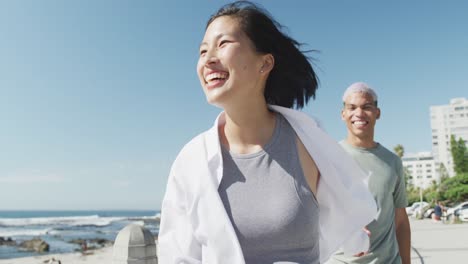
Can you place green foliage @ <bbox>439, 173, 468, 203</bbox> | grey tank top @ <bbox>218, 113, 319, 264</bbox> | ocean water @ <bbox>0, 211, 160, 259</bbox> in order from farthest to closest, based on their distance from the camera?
green foliage @ <bbox>439, 173, 468, 203</bbox> → ocean water @ <bbox>0, 211, 160, 259</bbox> → grey tank top @ <bbox>218, 113, 319, 264</bbox>

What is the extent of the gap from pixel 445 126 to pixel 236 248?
123819 mm

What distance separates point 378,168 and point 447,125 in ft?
401

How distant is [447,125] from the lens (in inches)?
4277

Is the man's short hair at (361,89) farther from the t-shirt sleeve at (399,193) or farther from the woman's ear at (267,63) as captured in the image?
the woman's ear at (267,63)

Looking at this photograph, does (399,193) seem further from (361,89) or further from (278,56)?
(278,56)

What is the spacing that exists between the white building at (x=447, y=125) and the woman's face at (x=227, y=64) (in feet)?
396

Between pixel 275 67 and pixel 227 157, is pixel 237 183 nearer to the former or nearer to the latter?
pixel 227 157

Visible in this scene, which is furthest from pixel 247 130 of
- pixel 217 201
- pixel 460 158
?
pixel 460 158

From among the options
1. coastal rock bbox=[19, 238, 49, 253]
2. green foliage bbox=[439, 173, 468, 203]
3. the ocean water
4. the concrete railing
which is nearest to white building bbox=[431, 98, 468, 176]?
green foliage bbox=[439, 173, 468, 203]

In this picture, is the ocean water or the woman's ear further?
the ocean water

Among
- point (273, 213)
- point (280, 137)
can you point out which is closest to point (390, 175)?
point (280, 137)

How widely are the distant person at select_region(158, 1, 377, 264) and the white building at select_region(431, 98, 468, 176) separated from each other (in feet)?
395

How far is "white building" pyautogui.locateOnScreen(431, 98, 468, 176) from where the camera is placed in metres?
106

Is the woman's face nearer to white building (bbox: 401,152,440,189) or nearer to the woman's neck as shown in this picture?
the woman's neck
